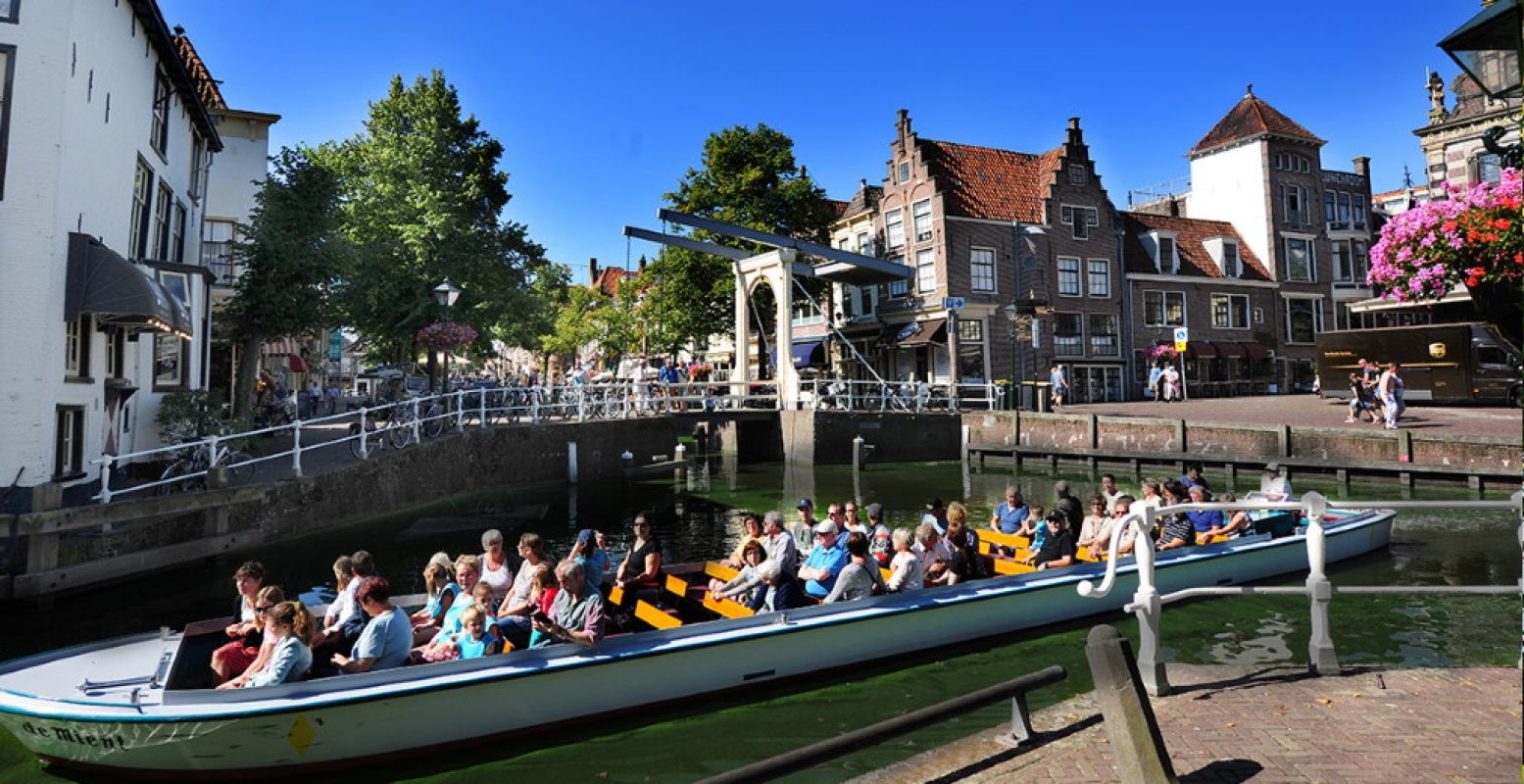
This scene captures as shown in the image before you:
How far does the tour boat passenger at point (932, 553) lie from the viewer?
9.23 metres

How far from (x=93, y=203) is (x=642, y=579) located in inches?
443

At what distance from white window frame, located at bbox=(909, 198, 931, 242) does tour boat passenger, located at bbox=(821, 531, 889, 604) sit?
28765 mm

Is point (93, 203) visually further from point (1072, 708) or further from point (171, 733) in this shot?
point (1072, 708)

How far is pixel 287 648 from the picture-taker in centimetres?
601

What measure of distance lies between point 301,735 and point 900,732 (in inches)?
178

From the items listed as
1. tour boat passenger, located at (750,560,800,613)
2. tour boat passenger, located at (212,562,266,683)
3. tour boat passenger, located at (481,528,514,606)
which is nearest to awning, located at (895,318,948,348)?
tour boat passenger, located at (750,560,800,613)

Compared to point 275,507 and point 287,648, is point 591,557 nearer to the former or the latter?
point 287,648

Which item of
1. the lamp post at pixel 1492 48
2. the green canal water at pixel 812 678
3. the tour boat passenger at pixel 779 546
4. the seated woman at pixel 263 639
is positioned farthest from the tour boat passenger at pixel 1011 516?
the seated woman at pixel 263 639

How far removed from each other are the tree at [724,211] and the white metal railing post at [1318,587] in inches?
1233

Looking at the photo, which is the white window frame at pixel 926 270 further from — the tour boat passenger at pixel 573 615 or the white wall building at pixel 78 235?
the tour boat passenger at pixel 573 615

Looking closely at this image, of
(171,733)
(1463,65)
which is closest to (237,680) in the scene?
(171,733)

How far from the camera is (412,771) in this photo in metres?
6.27

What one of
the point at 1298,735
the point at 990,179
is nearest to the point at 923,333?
the point at 990,179

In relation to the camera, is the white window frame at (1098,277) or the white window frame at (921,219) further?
the white window frame at (1098,277)
